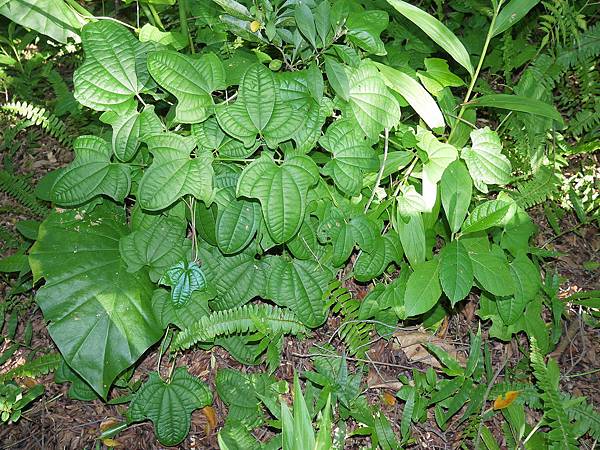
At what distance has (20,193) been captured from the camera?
9.81ft

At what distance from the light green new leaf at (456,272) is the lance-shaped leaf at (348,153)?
40 cm

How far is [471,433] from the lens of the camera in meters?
2.37

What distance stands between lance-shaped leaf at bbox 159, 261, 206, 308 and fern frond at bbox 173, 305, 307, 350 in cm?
11

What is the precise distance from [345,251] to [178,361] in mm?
913

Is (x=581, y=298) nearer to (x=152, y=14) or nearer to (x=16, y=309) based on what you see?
(x=152, y=14)

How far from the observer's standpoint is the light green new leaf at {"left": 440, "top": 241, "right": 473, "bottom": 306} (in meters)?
2.11

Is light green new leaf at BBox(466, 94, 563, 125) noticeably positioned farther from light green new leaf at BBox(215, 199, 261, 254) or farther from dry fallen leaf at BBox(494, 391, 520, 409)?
dry fallen leaf at BBox(494, 391, 520, 409)

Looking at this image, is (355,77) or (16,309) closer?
(355,77)

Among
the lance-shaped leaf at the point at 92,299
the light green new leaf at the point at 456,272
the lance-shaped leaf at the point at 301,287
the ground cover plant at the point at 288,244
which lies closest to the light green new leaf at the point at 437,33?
the ground cover plant at the point at 288,244

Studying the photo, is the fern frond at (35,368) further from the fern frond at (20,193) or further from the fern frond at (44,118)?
the fern frond at (44,118)

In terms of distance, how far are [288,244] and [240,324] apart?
351 mm

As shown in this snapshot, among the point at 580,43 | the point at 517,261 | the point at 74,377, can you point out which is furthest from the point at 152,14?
the point at 580,43

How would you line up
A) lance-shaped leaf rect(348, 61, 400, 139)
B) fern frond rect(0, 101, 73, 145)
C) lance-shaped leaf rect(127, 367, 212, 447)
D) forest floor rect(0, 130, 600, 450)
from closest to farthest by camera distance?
lance-shaped leaf rect(348, 61, 400, 139) → lance-shaped leaf rect(127, 367, 212, 447) → forest floor rect(0, 130, 600, 450) → fern frond rect(0, 101, 73, 145)

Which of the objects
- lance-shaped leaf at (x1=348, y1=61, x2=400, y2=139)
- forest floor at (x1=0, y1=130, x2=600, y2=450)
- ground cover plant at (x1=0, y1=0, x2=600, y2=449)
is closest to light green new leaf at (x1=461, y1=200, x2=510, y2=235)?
ground cover plant at (x1=0, y1=0, x2=600, y2=449)
